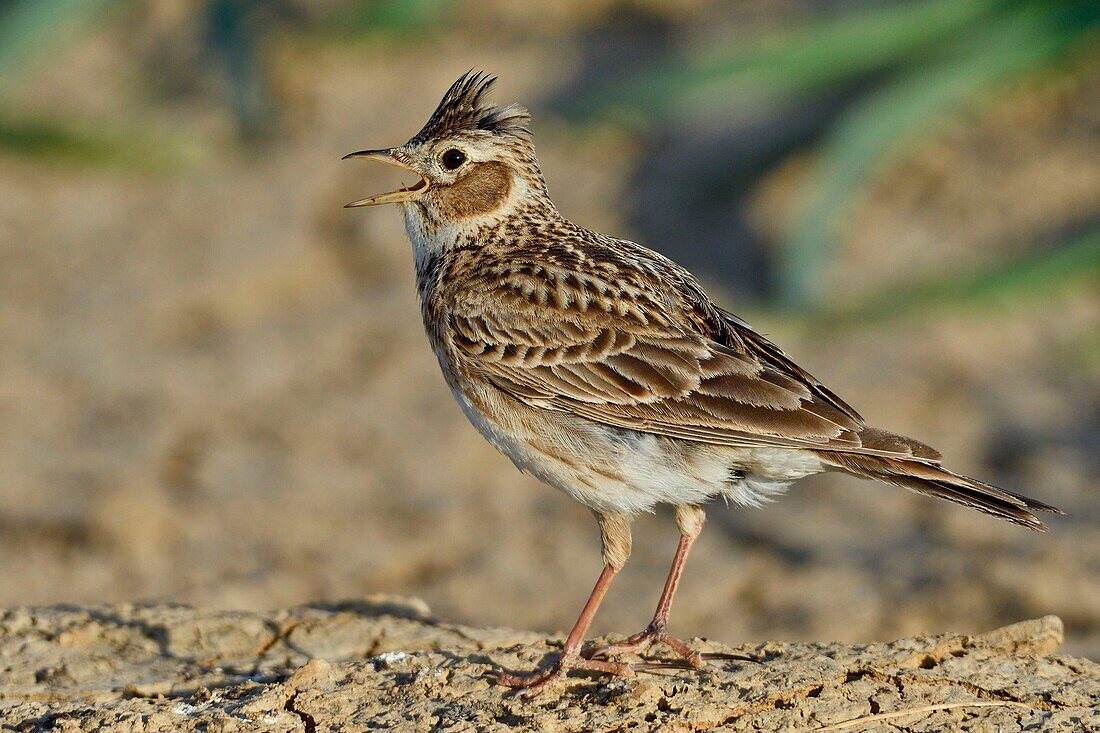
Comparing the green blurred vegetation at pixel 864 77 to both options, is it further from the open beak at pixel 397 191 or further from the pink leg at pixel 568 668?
the pink leg at pixel 568 668

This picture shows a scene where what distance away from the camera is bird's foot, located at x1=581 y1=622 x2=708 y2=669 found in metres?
4.68

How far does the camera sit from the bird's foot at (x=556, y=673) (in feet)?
14.5

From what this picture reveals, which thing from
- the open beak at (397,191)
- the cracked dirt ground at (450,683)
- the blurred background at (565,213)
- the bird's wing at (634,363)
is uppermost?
the blurred background at (565,213)

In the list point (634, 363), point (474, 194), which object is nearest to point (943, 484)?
point (634, 363)

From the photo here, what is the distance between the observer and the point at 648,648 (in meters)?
4.82

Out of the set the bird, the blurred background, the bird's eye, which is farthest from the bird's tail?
the blurred background

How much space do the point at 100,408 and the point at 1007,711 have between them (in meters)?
6.57

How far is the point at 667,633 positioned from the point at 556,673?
50 centimetres

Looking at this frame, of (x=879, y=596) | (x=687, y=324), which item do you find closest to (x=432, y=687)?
(x=687, y=324)

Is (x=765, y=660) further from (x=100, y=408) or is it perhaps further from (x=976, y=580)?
(x=100, y=408)

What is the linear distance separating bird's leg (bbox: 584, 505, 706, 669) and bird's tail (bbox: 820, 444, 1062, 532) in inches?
20.7

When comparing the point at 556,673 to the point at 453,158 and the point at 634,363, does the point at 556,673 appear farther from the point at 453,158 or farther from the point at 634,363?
the point at 453,158

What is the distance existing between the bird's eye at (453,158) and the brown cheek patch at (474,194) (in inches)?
1.8

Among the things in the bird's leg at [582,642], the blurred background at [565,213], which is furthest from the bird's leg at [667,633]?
the blurred background at [565,213]
